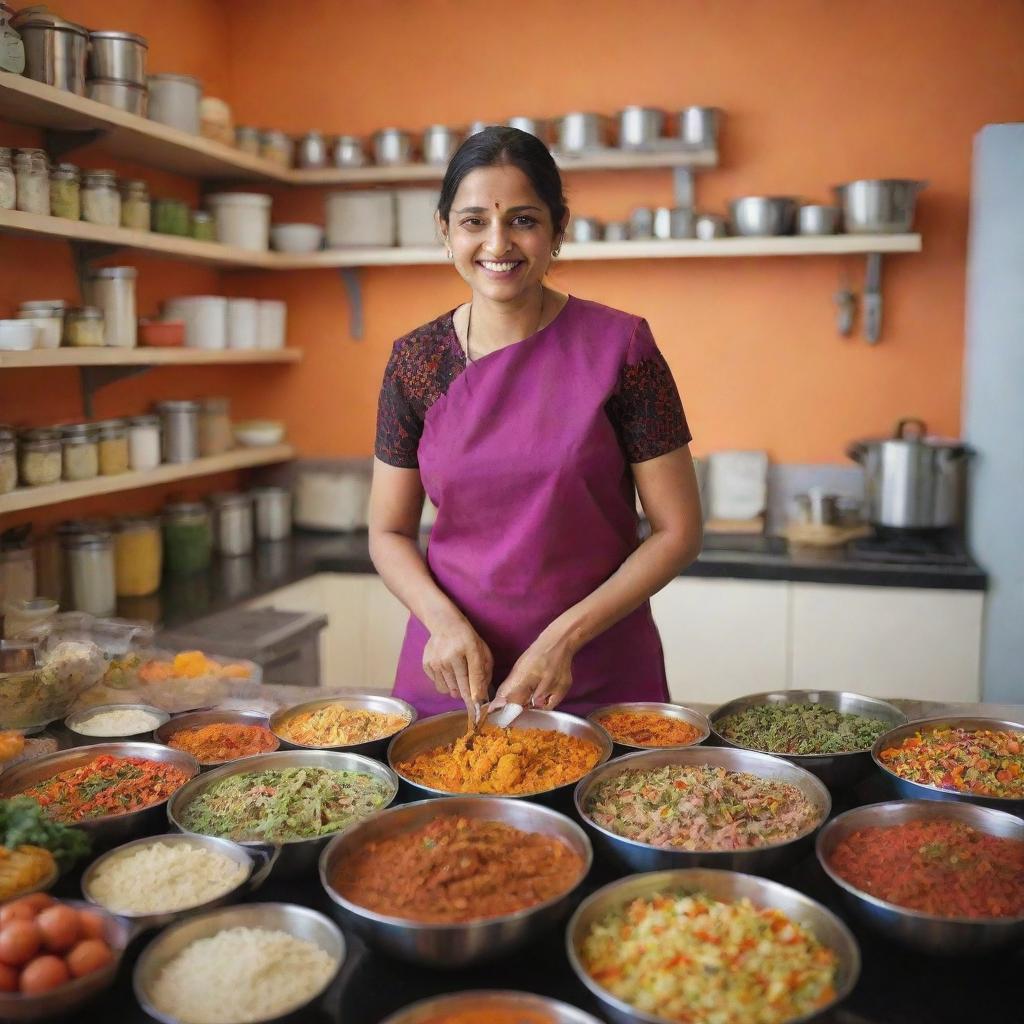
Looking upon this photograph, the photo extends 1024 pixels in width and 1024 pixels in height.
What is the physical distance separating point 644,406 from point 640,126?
A: 2265mm

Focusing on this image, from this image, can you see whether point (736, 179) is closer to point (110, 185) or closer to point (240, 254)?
point (240, 254)

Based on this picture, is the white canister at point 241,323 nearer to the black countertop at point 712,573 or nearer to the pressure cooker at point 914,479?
the black countertop at point 712,573

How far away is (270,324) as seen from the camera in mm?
4133

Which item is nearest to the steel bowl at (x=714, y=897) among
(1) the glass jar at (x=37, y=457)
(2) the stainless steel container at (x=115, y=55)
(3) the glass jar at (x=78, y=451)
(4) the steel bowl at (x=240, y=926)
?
(4) the steel bowl at (x=240, y=926)

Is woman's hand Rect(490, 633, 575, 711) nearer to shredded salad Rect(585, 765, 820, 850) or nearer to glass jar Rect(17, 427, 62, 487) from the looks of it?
shredded salad Rect(585, 765, 820, 850)

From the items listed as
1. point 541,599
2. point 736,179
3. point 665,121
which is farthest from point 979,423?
point 541,599

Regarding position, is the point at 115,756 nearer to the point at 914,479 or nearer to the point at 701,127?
the point at 914,479

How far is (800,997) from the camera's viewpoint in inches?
42.0

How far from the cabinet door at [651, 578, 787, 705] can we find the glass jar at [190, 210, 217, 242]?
79.8 inches

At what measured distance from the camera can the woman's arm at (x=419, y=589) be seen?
1.81 meters

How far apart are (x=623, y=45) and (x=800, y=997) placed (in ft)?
12.4

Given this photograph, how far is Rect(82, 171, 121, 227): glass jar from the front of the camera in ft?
10.0

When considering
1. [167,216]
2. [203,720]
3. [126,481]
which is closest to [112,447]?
[126,481]

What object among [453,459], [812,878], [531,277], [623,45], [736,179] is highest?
[623,45]
